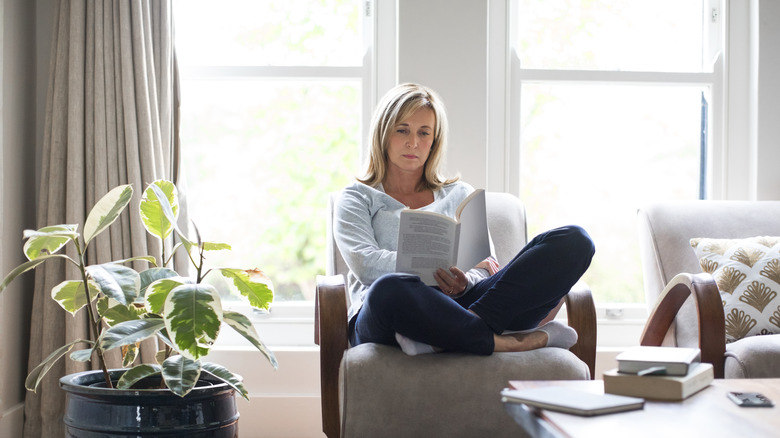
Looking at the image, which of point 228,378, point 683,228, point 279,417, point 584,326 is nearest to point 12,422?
point 279,417

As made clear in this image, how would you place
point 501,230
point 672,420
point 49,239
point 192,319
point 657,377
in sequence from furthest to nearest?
point 501,230 < point 49,239 < point 192,319 < point 657,377 < point 672,420

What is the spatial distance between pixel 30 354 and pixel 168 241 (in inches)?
23.2

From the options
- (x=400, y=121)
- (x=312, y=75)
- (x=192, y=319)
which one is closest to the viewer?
(x=192, y=319)

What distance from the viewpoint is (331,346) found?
1.82 meters

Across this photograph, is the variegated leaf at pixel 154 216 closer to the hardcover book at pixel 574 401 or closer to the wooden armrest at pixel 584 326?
the hardcover book at pixel 574 401

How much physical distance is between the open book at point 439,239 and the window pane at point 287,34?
1.28 metres

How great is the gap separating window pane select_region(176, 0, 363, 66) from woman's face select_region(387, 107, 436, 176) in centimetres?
76

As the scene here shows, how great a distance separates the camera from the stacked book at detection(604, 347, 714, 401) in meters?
1.29

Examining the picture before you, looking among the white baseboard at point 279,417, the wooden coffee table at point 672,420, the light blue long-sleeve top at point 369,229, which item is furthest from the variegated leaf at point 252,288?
the white baseboard at point 279,417

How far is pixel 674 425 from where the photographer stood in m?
1.13

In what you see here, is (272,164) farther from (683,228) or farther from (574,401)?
(574,401)

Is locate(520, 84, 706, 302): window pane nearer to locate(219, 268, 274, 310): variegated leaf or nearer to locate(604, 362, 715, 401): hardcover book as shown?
locate(219, 268, 274, 310): variegated leaf

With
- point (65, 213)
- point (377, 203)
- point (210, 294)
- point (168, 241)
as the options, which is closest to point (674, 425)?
point (210, 294)

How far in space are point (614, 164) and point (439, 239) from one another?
1486 mm
